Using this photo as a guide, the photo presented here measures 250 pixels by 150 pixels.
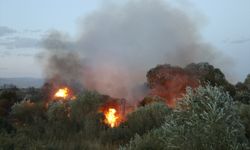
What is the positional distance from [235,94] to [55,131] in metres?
19.9

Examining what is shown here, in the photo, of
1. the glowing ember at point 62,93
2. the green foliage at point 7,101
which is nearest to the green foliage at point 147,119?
the green foliage at point 7,101

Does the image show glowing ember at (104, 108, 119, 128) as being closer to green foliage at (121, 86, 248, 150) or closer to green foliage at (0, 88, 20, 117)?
green foliage at (0, 88, 20, 117)

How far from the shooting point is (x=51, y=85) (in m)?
48.7

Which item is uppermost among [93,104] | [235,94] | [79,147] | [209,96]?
[235,94]

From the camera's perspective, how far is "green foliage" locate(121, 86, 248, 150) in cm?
736

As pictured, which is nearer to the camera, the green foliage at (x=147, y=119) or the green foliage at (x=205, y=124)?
the green foliage at (x=205, y=124)

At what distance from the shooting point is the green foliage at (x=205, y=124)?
7.36 meters

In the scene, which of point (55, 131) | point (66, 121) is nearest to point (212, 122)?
point (55, 131)

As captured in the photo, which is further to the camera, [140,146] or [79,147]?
[79,147]

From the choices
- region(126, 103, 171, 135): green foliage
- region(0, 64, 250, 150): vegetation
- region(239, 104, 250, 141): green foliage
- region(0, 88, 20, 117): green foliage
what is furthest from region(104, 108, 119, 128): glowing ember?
region(0, 88, 20, 117): green foliage

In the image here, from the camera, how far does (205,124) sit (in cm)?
757

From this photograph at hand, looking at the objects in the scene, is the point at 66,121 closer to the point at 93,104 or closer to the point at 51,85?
the point at 93,104

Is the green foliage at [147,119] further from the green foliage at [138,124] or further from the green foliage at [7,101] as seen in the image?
the green foliage at [7,101]

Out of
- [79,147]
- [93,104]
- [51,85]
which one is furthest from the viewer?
[51,85]
